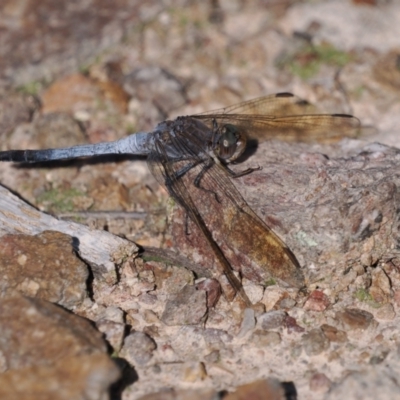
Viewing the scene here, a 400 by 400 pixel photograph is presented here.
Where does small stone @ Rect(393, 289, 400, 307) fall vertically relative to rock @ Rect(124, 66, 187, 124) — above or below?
below

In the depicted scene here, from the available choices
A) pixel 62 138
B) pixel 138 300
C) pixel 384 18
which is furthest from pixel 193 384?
pixel 384 18

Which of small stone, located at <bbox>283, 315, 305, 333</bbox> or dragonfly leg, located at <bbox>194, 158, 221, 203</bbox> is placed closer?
small stone, located at <bbox>283, 315, 305, 333</bbox>

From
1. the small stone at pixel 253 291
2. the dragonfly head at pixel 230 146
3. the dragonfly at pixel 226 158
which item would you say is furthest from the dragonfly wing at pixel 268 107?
the small stone at pixel 253 291

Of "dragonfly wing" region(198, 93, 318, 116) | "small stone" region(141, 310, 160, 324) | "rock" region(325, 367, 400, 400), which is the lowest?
"small stone" region(141, 310, 160, 324)

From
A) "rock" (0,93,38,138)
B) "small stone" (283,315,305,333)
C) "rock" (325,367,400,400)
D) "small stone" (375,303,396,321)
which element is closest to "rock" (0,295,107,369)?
"small stone" (283,315,305,333)

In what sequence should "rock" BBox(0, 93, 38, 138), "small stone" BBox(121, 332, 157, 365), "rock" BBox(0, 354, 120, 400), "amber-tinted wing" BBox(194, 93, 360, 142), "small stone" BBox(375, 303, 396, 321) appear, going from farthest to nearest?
"rock" BBox(0, 93, 38, 138)
"amber-tinted wing" BBox(194, 93, 360, 142)
"small stone" BBox(375, 303, 396, 321)
"small stone" BBox(121, 332, 157, 365)
"rock" BBox(0, 354, 120, 400)

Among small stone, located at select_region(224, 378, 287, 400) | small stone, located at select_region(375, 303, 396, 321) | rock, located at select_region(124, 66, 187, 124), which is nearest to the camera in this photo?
small stone, located at select_region(224, 378, 287, 400)

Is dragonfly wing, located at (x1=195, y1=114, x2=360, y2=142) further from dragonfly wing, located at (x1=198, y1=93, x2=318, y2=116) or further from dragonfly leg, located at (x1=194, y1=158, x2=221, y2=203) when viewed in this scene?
dragonfly leg, located at (x1=194, y1=158, x2=221, y2=203)
